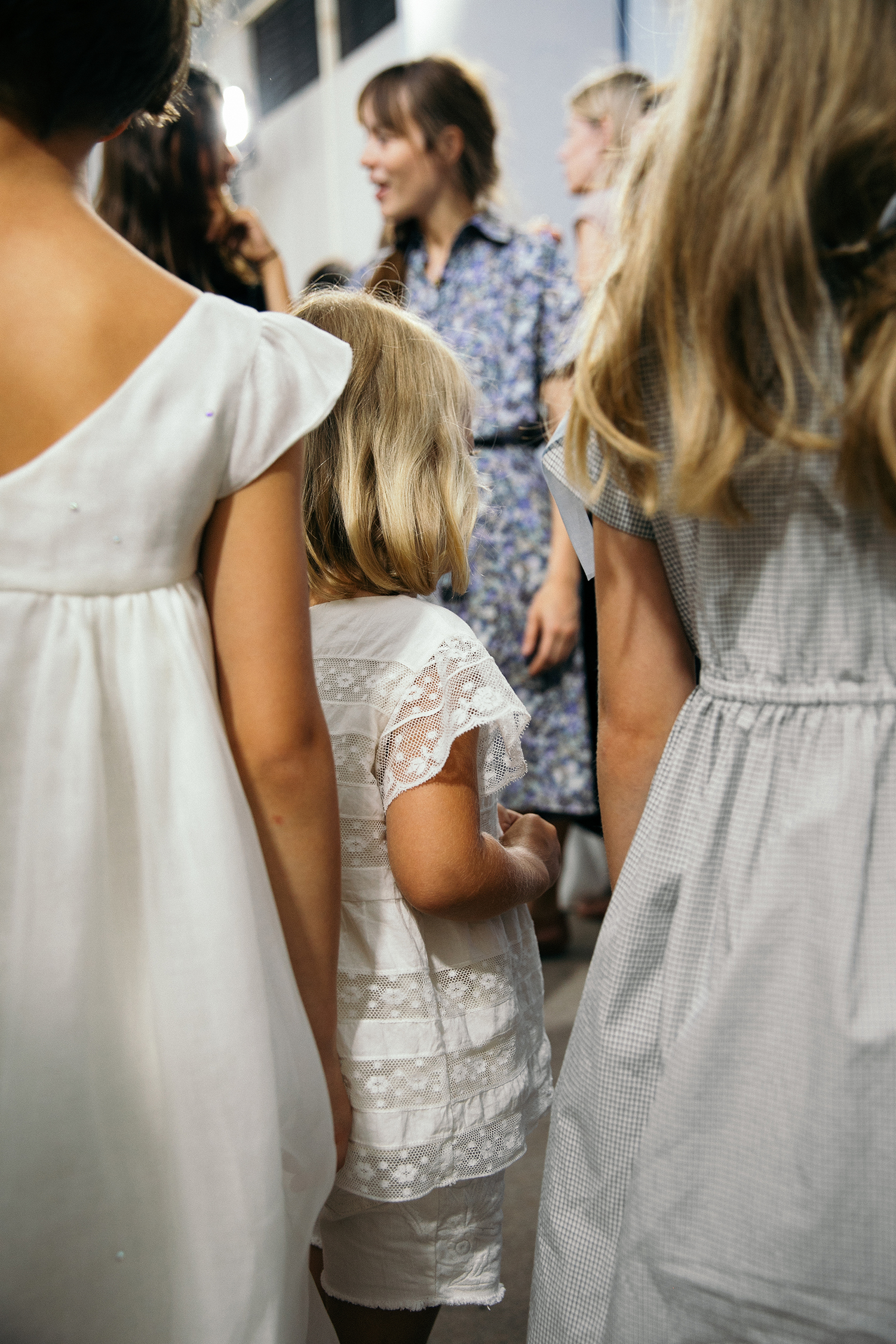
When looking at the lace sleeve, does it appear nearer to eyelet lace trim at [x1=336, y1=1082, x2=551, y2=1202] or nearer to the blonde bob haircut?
the blonde bob haircut

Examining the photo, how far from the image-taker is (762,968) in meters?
0.66

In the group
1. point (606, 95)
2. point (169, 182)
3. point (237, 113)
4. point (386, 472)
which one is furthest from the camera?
point (237, 113)

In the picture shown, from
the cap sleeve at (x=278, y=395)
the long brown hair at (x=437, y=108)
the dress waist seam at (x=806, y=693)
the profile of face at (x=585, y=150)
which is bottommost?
the dress waist seam at (x=806, y=693)

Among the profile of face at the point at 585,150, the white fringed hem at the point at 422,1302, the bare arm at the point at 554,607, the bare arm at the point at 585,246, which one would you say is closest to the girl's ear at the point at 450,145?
the bare arm at the point at 585,246

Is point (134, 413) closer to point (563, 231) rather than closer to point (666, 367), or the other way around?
point (666, 367)

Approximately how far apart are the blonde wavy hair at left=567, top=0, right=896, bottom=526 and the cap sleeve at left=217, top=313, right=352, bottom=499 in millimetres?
224

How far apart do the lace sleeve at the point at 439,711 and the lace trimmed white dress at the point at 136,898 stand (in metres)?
0.21

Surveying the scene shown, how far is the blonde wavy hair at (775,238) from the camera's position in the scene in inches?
23.8

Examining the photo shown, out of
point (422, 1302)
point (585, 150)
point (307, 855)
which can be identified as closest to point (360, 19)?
point (585, 150)

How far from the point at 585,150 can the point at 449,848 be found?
2380 millimetres

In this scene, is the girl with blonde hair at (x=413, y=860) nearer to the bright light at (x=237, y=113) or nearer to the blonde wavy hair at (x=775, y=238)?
the blonde wavy hair at (x=775, y=238)

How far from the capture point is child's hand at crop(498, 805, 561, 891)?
1054mm

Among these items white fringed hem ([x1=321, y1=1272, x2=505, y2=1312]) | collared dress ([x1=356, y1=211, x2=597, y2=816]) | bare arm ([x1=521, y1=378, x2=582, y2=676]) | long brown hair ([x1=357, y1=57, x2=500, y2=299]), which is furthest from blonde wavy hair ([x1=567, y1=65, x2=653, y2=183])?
white fringed hem ([x1=321, y1=1272, x2=505, y2=1312])

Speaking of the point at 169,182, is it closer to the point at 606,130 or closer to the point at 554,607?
the point at 554,607
